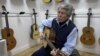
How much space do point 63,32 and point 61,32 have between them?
27 millimetres

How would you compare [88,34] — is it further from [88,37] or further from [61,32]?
[61,32]

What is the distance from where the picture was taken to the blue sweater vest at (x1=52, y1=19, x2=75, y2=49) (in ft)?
5.91

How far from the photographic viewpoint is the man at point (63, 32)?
1742 millimetres

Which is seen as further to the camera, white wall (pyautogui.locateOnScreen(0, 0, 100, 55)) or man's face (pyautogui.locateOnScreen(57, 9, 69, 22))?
white wall (pyautogui.locateOnScreen(0, 0, 100, 55))

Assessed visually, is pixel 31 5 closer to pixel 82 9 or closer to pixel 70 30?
pixel 82 9

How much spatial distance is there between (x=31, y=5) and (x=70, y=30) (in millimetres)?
2177

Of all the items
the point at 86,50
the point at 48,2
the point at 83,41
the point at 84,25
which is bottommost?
the point at 86,50

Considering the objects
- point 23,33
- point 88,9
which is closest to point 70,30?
point 88,9

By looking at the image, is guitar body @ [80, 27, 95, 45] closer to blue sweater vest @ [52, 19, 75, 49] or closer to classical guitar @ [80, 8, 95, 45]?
classical guitar @ [80, 8, 95, 45]

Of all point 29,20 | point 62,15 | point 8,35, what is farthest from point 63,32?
point 29,20

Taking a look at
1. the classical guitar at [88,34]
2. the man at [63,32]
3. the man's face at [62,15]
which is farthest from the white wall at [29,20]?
the man's face at [62,15]

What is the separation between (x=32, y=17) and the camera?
150 inches

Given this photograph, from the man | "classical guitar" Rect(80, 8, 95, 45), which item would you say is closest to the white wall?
"classical guitar" Rect(80, 8, 95, 45)

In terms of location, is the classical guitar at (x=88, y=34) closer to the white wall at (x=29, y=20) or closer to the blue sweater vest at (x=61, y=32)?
the white wall at (x=29, y=20)
